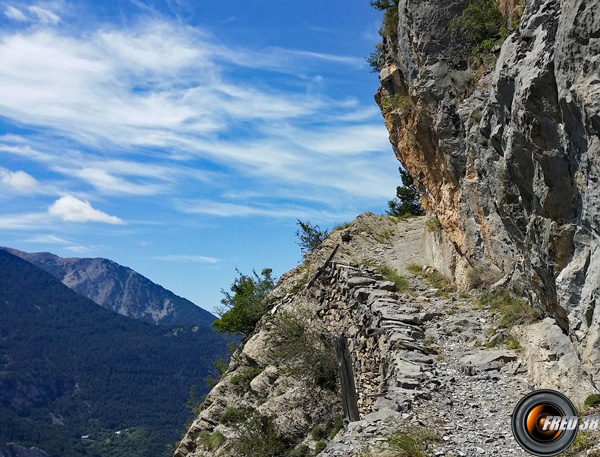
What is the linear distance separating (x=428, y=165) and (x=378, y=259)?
5.92m

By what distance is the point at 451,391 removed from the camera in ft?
34.3

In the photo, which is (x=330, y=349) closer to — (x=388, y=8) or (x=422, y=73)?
(x=422, y=73)

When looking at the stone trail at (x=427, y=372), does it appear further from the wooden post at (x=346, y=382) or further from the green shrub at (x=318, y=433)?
the green shrub at (x=318, y=433)

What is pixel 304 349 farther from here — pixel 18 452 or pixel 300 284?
pixel 18 452

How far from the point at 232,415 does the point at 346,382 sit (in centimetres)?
746

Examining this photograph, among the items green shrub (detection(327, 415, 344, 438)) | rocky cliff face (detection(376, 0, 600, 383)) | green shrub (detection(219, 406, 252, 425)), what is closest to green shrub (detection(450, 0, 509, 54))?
rocky cliff face (detection(376, 0, 600, 383))

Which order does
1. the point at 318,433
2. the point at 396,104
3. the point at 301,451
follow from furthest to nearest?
the point at 396,104, the point at 318,433, the point at 301,451

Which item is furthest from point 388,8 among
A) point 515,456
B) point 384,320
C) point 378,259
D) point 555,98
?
point 515,456

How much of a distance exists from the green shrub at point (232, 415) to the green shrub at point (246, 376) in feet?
3.39

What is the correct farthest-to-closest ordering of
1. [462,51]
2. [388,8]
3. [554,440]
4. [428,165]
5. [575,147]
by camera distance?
[388,8], [428,165], [462,51], [575,147], [554,440]

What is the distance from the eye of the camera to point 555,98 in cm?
784

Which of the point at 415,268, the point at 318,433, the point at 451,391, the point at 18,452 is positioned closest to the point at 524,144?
the point at 451,391

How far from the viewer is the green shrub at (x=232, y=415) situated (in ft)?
58.7

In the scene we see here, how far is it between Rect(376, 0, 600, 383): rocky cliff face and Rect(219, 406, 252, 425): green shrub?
26.6 feet
